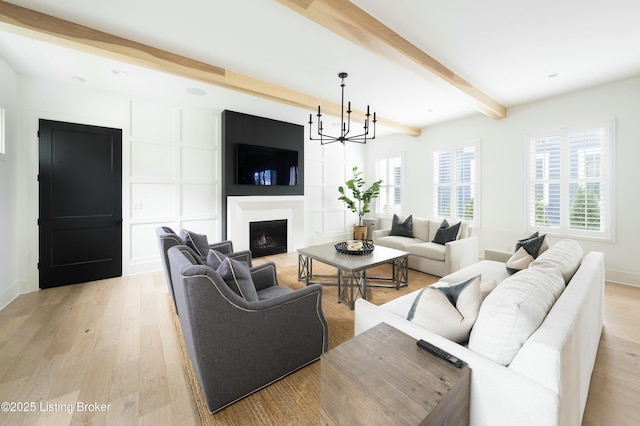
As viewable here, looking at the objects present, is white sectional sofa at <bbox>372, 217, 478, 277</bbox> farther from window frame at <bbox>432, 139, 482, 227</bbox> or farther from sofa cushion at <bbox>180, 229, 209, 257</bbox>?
sofa cushion at <bbox>180, 229, 209, 257</bbox>

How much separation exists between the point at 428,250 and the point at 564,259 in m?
2.09

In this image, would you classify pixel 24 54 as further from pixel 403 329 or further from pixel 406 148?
pixel 406 148

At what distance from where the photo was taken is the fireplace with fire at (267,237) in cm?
523

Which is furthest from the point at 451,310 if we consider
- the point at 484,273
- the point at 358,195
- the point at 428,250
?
the point at 358,195

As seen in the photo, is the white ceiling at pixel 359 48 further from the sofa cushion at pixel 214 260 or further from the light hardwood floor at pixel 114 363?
the light hardwood floor at pixel 114 363

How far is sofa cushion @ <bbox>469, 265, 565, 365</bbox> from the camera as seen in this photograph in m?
1.06

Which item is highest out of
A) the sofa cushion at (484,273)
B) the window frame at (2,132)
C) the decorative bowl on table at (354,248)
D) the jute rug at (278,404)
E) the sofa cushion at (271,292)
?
the window frame at (2,132)

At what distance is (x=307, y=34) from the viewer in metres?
2.51

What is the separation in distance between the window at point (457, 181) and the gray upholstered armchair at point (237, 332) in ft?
14.7

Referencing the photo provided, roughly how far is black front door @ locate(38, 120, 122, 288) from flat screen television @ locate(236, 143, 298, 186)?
1822mm

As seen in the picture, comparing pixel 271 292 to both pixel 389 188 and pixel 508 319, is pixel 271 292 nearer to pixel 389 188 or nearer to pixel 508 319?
pixel 508 319

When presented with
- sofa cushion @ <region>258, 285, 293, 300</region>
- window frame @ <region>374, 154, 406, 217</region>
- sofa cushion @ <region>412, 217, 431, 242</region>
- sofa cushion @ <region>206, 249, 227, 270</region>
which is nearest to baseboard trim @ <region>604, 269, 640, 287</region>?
sofa cushion @ <region>412, 217, 431, 242</region>

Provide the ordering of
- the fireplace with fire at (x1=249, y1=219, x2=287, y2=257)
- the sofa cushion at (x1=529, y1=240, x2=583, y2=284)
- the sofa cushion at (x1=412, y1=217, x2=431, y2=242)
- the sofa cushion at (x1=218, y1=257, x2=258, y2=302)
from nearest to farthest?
1. the sofa cushion at (x1=218, y1=257, x2=258, y2=302)
2. the sofa cushion at (x1=529, y1=240, x2=583, y2=284)
3. the sofa cushion at (x1=412, y1=217, x2=431, y2=242)
4. the fireplace with fire at (x1=249, y1=219, x2=287, y2=257)

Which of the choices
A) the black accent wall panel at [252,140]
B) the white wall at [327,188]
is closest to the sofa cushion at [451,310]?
the black accent wall panel at [252,140]
